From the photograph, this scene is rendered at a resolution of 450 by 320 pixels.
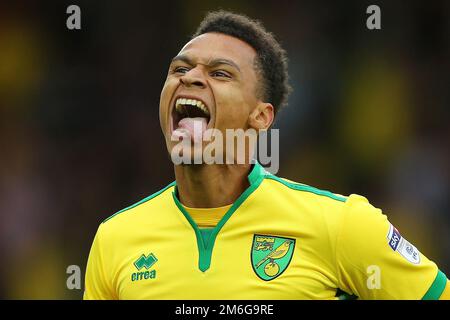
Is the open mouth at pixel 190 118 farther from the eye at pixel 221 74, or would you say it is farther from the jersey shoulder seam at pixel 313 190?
the jersey shoulder seam at pixel 313 190

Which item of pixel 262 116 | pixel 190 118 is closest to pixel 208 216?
pixel 190 118

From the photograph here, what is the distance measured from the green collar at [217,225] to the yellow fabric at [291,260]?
0.6 inches

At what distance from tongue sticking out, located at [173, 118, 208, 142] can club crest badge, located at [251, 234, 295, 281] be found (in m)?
0.52

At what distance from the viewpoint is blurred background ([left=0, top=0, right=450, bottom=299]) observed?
7793 millimetres

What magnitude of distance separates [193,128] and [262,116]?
0.40 metres

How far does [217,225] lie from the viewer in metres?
3.69

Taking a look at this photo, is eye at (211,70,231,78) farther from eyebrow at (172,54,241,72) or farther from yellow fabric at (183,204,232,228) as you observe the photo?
yellow fabric at (183,204,232,228)

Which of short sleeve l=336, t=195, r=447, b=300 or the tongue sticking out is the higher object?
the tongue sticking out

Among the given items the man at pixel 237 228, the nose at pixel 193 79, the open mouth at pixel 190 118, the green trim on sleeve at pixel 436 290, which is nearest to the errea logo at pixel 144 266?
the man at pixel 237 228

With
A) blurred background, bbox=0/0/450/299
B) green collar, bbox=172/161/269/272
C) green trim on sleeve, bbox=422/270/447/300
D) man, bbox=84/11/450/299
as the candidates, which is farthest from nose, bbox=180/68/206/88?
blurred background, bbox=0/0/450/299

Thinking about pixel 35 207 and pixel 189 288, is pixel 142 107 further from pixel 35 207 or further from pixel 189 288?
pixel 189 288

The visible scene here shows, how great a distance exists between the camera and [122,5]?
8625 millimetres
